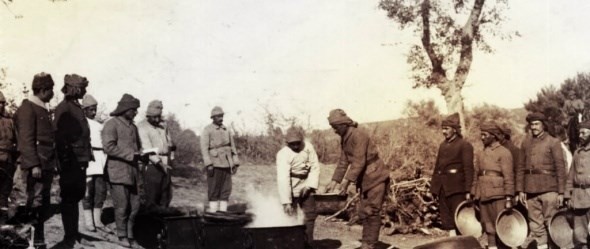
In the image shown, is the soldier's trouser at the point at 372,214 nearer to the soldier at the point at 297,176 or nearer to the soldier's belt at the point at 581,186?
the soldier at the point at 297,176

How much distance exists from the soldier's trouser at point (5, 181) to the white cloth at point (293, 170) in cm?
321

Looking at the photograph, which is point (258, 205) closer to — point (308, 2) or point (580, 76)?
point (308, 2)

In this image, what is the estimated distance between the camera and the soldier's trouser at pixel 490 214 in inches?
327

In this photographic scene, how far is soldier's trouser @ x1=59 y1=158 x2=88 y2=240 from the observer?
7410mm

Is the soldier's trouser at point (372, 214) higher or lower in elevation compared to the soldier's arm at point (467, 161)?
lower

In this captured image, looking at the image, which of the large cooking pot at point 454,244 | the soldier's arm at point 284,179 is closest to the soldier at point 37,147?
the soldier's arm at point 284,179

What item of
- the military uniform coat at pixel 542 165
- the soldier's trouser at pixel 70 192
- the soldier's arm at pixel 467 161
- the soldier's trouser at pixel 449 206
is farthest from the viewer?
the soldier's trouser at pixel 449 206

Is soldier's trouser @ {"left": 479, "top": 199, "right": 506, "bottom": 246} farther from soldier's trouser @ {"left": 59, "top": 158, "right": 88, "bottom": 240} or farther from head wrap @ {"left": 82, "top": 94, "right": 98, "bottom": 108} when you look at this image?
head wrap @ {"left": 82, "top": 94, "right": 98, "bottom": 108}

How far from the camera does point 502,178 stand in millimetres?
8383

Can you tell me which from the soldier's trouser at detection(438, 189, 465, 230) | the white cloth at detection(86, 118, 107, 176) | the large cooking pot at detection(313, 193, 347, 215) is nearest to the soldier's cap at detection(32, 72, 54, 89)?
the white cloth at detection(86, 118, 107, 176)

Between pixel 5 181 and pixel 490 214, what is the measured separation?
6087 millimetres

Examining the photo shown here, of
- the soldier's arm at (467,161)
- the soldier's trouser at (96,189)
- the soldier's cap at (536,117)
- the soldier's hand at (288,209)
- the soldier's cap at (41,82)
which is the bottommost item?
the soldier's hand at (288,209)

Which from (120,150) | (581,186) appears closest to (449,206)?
(581,186)

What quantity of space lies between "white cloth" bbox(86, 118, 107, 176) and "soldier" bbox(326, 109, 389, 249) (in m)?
3.36
